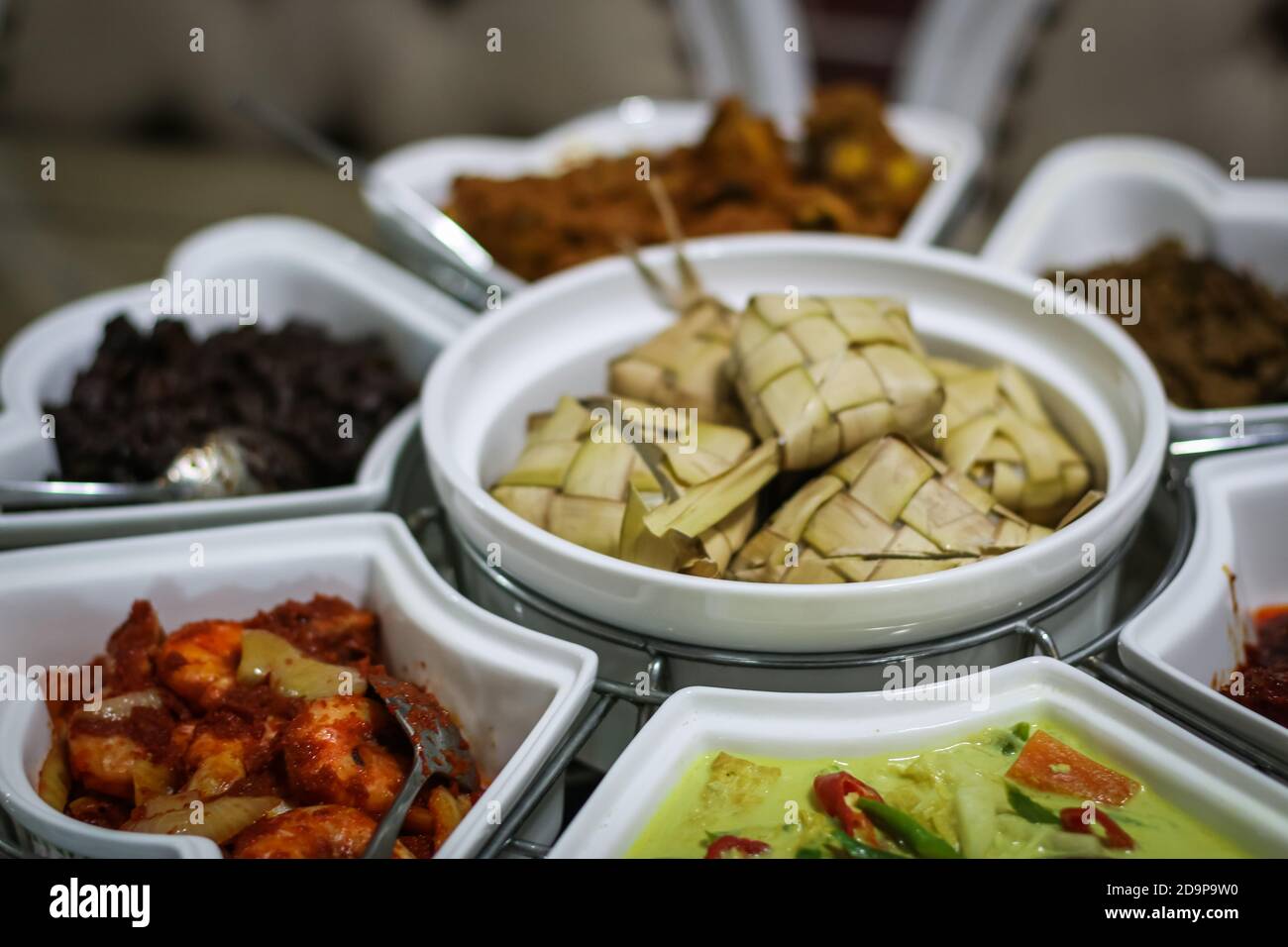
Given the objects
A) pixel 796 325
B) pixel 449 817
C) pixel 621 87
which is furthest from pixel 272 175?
pixel 449 817

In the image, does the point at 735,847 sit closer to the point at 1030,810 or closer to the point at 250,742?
the point at 1030,810

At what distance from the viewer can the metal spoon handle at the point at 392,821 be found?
33.4 inches

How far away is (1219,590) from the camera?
1.10 metres

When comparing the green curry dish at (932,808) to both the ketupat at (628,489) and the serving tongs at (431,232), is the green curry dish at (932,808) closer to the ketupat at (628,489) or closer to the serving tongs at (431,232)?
the ketupat at (628,489)

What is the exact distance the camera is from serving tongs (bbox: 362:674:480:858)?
936 millimetres

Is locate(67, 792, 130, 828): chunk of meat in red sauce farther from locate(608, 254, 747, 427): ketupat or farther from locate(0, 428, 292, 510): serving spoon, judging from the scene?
locate(608, 254, 747, 427): ketupat

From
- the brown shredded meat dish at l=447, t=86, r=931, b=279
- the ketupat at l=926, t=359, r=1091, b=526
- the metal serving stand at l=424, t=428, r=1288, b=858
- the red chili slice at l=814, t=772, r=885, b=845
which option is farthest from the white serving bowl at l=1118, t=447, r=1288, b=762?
the brown shredded meat dish at l=447, t=86, r=931, b=279

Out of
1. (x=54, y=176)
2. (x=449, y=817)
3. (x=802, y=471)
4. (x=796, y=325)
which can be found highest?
(x=54, y=176)

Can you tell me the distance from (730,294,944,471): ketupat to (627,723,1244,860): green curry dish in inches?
14.5

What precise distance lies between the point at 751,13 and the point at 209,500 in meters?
1.96

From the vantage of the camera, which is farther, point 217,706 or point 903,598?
point 217,706

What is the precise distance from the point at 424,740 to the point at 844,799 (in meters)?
0.38
